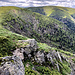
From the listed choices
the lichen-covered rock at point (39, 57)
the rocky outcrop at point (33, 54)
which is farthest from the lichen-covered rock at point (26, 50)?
the lichen-covered rock at point (39, 57)

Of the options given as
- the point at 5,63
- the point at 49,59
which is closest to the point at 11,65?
the point at 5,63

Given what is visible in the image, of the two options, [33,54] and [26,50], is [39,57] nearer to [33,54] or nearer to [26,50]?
[33,54]

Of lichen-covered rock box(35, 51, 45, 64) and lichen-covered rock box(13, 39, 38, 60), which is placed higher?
lichen-covered rock box(13, 39, 38, 60)

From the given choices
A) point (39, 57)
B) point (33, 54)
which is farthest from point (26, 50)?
point (39, 57)

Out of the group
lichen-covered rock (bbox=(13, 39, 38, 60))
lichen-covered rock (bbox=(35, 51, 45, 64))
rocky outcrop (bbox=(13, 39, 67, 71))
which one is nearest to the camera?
lichen-covered rock (bbox=(13, 39, 38, 60))

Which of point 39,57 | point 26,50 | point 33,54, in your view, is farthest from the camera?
point 33,54

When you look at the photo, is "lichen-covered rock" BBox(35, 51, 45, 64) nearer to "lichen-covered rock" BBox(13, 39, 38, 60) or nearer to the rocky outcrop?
the rocky outcrop

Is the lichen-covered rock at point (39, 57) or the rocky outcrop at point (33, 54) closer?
the rocky outcrop at point (33, 54)

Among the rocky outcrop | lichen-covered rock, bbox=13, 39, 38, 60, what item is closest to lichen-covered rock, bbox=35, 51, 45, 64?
the rocky outcrop

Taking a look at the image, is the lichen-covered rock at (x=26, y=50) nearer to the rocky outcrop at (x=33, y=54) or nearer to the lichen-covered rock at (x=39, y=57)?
the rocky outcrop at (x=33, y=54)

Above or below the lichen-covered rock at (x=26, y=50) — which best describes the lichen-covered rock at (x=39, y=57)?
below

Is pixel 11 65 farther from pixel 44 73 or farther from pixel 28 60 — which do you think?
pixel 44 73
